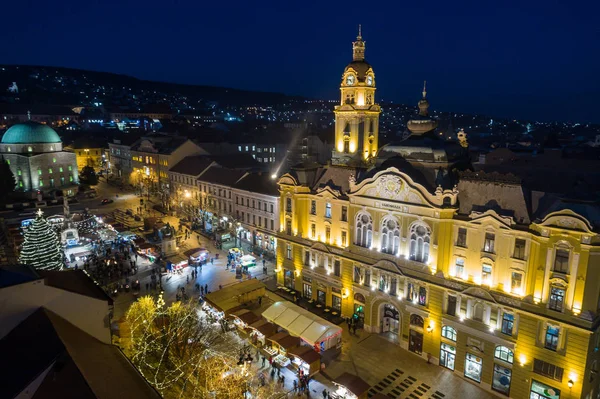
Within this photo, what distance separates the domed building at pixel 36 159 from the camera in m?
96.3

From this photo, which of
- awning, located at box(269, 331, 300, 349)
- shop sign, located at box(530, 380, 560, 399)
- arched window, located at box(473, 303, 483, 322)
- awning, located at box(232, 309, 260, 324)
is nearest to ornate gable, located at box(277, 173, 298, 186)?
awning, located at box(232, 309, 260, 324)

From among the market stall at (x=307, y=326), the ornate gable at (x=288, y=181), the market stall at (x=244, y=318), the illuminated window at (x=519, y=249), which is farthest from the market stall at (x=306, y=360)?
the ornate gable at (x=288, y=181)

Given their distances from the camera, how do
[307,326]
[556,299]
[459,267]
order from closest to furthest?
[556,299] < [459,267] < [307,326]

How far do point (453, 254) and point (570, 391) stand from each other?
12.3m

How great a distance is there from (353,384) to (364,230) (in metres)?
15.7

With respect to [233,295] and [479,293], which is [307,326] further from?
[479,293]

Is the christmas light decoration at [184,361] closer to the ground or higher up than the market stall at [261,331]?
higher up

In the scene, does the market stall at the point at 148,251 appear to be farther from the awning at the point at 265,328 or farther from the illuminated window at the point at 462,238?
the illuminated window at the point at 462,238

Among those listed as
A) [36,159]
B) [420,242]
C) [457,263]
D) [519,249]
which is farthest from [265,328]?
[36,159]

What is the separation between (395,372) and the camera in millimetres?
34688

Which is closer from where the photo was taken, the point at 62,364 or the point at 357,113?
the point at 62,364

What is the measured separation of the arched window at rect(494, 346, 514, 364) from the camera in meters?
31.4

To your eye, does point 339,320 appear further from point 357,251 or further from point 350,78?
point 350,78

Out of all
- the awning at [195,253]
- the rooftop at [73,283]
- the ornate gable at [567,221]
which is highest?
the ornate gable at [567,221]
